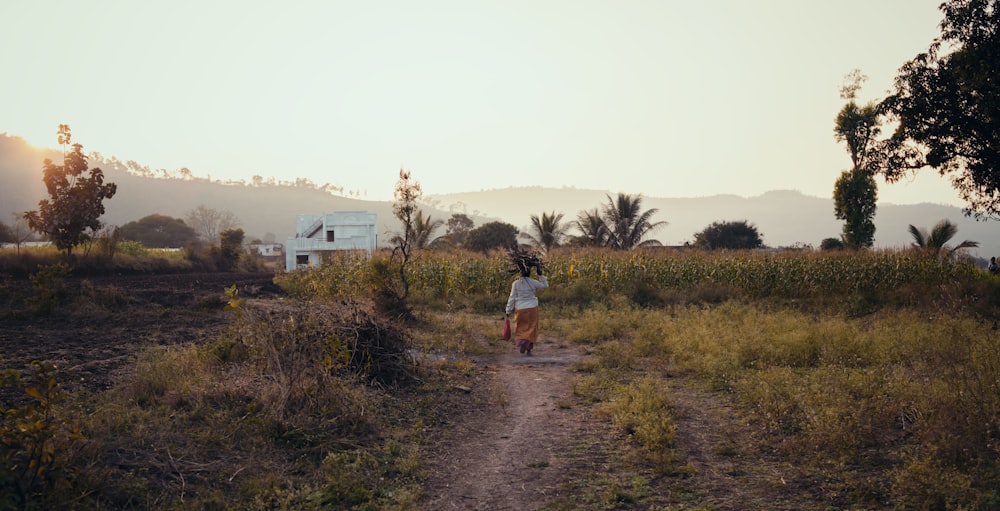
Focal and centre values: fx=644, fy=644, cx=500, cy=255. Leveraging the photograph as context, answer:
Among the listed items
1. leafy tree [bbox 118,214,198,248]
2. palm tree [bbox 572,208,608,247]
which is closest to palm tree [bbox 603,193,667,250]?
palm tree [bbox 572,208,608,247]

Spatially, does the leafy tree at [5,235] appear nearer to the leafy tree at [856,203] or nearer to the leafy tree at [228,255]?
the leafy tree at [228,255]

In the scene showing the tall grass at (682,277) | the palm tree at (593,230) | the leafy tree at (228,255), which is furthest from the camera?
the palm tree at (593,230)

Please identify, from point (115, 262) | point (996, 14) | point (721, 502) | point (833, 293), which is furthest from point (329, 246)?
point (721, 502)

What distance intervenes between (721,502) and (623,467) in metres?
1.13

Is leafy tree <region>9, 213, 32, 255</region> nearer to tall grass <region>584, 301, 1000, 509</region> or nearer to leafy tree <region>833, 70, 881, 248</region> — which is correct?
tall grass <region>584, 301, 1000, 509</region>

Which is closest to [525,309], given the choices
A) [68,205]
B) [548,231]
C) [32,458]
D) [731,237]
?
[32,458]

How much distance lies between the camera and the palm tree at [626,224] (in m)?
43.4

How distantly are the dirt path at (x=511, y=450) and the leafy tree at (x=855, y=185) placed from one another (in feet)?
117

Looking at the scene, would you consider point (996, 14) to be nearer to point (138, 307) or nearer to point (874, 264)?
point (874, 264)

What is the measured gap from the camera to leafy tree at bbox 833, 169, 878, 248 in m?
40.1

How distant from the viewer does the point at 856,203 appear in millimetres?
40250

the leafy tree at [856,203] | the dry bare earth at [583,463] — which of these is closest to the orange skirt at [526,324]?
the dry bare earth at [583,463]

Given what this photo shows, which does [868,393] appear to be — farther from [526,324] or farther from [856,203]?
[856,203]

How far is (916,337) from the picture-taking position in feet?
37.0
